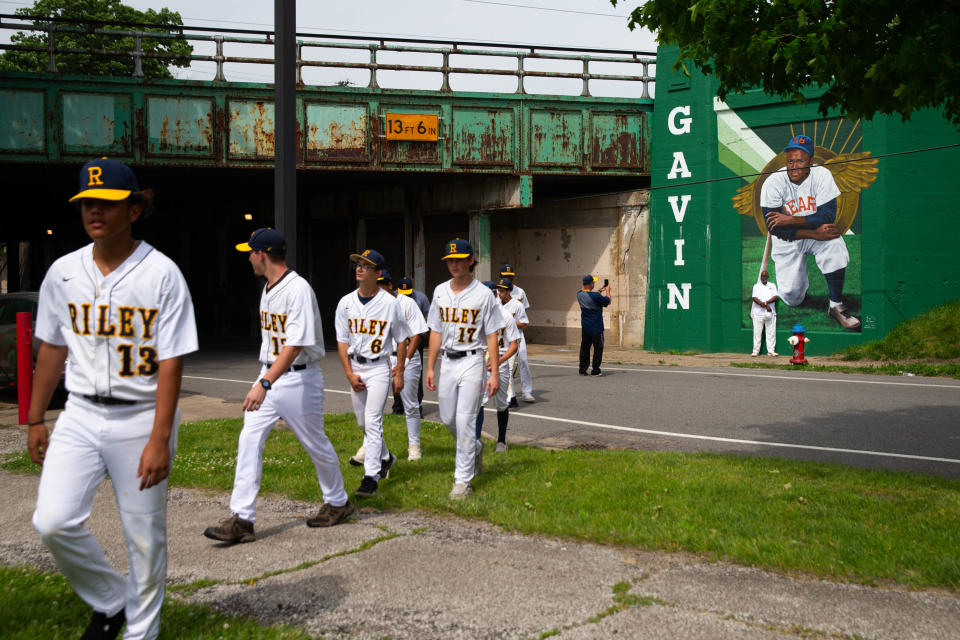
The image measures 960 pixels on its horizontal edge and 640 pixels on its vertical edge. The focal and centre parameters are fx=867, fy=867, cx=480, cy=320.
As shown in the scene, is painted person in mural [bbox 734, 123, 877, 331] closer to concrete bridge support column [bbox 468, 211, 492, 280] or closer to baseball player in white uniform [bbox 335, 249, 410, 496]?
concrete bridge support column [bbox 468, 211, 492, 280]

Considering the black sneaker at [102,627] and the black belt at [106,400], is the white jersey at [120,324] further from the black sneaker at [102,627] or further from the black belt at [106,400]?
the black sneaker at [102,627]

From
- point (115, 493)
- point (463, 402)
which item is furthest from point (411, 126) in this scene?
point (115, 493)

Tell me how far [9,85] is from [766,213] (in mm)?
18956

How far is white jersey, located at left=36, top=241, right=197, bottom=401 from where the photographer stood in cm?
375

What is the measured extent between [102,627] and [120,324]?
1.34m

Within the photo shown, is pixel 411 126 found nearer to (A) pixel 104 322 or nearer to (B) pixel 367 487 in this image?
(B) pixel 367 487

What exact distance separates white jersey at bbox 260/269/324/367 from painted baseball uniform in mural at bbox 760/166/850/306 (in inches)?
717

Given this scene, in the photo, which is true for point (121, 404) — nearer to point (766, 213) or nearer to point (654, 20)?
point (654, 20)

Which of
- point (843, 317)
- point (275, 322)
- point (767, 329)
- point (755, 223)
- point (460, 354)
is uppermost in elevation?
point (755, 223)

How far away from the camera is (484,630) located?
4203mm

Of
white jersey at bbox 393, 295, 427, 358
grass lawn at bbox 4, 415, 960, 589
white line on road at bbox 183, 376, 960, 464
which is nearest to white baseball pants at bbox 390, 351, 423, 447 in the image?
grass lawn at bbox 4, 415, 960, 589

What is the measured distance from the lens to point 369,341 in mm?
7598

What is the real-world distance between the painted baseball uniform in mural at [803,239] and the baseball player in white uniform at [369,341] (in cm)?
1651

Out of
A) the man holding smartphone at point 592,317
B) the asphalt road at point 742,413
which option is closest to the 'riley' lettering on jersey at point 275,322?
the asphalt road at point 742,413
